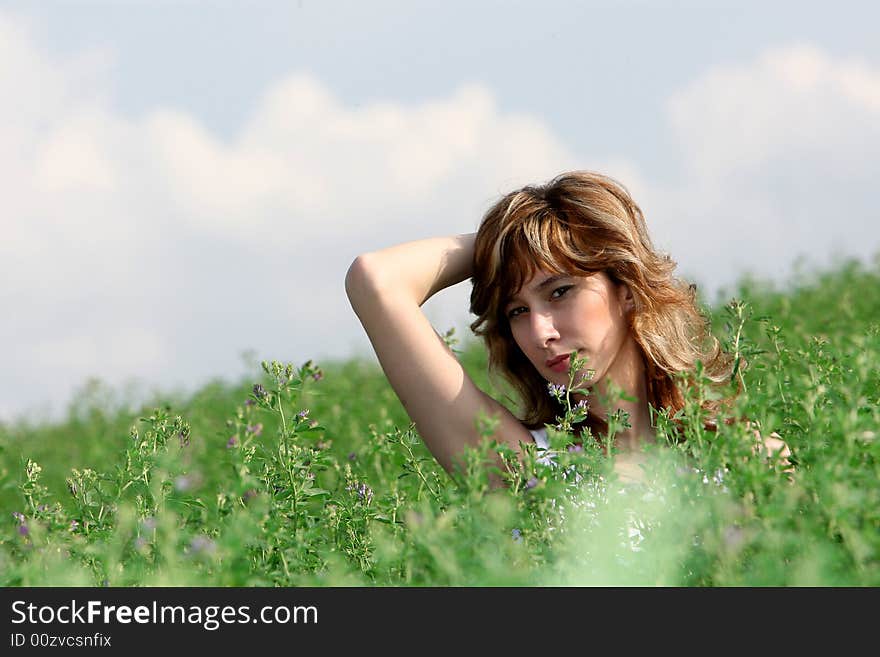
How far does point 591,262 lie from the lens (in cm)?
392

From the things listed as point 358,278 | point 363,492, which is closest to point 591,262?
point 358,278

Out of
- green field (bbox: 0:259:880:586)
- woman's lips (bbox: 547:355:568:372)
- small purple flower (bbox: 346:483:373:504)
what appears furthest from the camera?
woman's lips (bbox: 547:355:568:372)

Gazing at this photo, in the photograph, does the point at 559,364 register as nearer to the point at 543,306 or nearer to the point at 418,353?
the point at 543,306

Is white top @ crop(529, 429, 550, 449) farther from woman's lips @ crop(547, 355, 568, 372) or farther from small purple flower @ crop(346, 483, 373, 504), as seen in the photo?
small purple flower @ crop(346, 483, 373, 504)

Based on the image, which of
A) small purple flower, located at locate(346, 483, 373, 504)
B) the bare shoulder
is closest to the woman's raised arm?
the bare shoulder

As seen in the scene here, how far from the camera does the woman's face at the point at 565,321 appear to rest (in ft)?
12.5

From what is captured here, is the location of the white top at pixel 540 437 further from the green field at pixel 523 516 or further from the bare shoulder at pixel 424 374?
the green field at pixel 523 516

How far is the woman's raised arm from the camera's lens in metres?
3.83

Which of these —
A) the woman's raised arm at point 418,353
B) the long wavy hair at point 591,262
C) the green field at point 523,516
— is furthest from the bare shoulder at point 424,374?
the long wavy hair at point 591,262

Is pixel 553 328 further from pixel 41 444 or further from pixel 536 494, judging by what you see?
pixel 41 444
